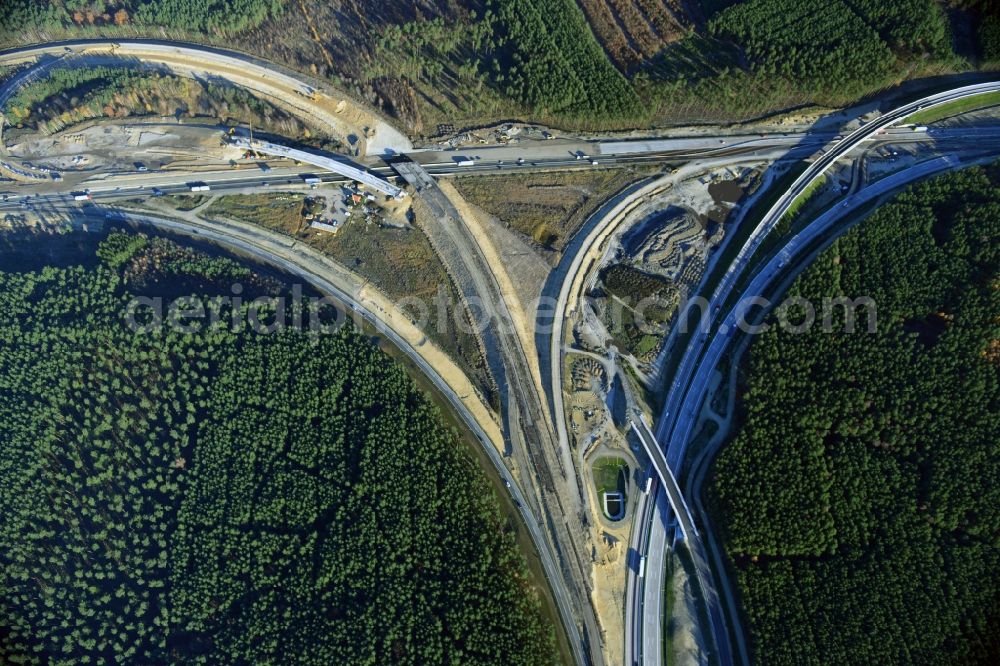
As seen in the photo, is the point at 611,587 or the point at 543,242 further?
the point at 543,242

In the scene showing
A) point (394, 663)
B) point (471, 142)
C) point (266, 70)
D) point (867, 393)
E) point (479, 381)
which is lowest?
point (394, 663)

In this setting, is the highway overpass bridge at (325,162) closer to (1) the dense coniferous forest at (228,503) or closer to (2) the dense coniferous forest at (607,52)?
(2) the dense coniferous forest at (607,52)

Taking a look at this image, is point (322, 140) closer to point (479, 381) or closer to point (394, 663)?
point (479, 381)

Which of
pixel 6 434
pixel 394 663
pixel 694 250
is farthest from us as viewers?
pixel 694 250

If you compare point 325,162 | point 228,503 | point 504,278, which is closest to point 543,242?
point 504,278

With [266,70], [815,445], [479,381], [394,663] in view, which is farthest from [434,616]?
[266,70]

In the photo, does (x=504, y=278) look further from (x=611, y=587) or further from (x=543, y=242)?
(x=611, y=587)

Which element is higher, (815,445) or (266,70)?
A: (266,70)
